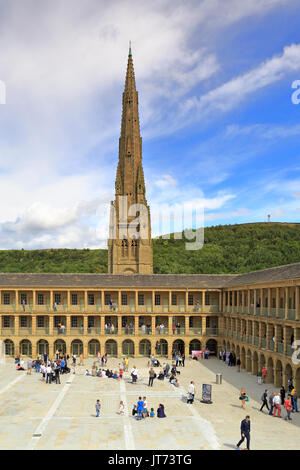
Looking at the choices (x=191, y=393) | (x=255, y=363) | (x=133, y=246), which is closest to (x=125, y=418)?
(x=191, y=393)

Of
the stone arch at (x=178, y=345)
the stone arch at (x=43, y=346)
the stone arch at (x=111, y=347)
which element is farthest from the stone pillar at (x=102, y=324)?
the stone arch at (x=178, y=345)

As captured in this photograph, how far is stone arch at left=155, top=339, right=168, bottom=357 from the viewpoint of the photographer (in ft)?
155

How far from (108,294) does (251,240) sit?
7616 cm

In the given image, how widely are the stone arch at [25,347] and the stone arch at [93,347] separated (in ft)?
20.7

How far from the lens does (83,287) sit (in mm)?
46250

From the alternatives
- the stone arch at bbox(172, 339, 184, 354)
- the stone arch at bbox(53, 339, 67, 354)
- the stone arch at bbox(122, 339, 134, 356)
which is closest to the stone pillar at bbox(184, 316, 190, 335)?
the stone arch at bbox(172, 339, 184, 354)

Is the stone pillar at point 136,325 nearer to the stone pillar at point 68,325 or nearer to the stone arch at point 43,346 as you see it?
the stone pillar at point 68,325

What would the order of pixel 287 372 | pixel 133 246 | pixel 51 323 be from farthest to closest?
pixel 133 246
pixel 51 323
pixel 287 372

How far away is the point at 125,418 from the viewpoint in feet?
76.9

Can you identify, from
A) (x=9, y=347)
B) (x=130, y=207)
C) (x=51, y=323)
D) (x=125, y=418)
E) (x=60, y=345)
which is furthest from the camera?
(x=130, y=207)

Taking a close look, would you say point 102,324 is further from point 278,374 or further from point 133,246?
point 133,246

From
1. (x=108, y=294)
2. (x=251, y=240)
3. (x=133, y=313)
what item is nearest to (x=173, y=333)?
(x=133, y=313)

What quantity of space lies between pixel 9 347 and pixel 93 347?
28.9 ft

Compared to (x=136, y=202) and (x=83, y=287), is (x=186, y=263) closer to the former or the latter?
(x=136, y=202)
